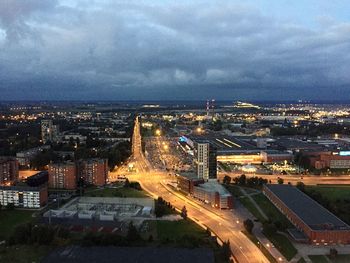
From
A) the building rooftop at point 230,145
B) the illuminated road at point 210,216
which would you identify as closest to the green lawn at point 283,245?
the illuminated road at point 210,216

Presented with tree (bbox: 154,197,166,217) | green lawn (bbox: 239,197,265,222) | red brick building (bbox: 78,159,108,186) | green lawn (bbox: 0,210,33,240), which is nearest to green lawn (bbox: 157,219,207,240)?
tree (bbox: 154,197,166,217)

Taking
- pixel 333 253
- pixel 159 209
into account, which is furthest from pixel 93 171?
pixel 333 253

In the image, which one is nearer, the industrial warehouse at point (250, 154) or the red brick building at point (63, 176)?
the red brick building at point (63, 176)

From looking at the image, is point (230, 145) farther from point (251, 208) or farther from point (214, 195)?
point (251, 208)

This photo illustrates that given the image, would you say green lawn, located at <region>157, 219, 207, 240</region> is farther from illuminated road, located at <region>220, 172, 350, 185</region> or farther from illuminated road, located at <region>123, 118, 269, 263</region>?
illuminated road, located at <region>220, 172, 350, 185</region>

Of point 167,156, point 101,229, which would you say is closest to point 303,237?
point 101,229

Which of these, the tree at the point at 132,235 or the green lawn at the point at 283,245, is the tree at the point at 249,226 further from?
the tree at the point at 132,235
